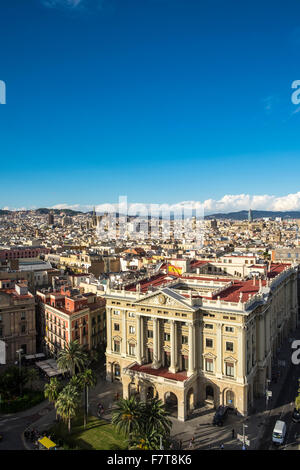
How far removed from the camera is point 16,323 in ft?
218

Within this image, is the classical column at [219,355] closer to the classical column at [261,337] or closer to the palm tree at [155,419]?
the classical column at [261,337]

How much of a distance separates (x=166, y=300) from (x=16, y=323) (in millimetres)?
30764

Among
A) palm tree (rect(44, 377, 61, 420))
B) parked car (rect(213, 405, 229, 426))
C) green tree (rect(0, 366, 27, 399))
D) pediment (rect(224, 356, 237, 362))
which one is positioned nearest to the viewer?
parked car (rect(213, 405, 229, 426))

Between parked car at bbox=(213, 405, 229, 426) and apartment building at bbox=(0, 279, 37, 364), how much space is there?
36483mm

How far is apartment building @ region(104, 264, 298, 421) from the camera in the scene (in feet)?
159

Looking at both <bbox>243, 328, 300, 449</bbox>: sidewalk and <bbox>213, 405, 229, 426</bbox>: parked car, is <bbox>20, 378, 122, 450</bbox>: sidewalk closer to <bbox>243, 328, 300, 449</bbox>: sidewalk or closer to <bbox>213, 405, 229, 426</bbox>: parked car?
<bbox>213, 405, 229, 426</bbox>: parked car

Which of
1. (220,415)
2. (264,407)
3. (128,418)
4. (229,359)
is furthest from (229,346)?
(128,418)

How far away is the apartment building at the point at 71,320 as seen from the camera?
208 feet

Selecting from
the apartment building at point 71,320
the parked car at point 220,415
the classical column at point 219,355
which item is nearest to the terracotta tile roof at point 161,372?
the classical column at point 219,355

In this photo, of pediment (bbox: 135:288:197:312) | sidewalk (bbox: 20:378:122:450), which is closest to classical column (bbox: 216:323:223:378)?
pediment (bbox: 135:288:197:312)

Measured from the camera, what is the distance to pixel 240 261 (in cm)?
9512
